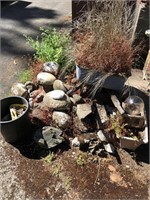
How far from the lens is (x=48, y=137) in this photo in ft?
9.60

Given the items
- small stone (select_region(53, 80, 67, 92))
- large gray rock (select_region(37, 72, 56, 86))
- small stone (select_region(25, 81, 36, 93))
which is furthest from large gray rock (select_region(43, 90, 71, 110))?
small stone (select_region(25, 81, 36, 93))

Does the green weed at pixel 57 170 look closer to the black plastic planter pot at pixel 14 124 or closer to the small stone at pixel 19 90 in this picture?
the black plastic planter pot at pixel 14 124

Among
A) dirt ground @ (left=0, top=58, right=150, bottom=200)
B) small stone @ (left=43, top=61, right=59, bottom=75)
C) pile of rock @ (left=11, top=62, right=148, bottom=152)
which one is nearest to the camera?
dirt ground @ (left=0, top=58, right=150, bottom=200)

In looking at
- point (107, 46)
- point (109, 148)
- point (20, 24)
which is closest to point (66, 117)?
point (109, 148)

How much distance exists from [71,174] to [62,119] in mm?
668

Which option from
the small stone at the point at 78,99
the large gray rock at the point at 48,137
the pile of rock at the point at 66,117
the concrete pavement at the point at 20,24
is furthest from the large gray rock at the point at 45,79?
the large gray rock at the point at 48,137

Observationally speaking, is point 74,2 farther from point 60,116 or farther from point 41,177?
point 41,177

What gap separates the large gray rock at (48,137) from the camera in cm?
287

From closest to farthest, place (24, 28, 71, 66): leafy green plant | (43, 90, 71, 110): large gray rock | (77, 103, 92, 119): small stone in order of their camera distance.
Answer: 1. (77, 103, 92, 119): small stone
2. (43, 90, 71, 110): large gray rock
3. (24, 28, 71, 66): leafy green plant

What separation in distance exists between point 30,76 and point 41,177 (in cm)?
Result: 166

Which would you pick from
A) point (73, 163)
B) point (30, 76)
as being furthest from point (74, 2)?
point (73, 163)

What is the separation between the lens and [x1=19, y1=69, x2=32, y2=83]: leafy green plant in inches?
148

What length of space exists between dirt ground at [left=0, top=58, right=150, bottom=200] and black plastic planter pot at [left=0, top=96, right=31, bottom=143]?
115 millimetres

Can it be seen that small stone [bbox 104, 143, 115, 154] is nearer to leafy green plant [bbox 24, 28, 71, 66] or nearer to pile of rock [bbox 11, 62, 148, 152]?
pile of rock [bbox 11, 62, 148, 152]
